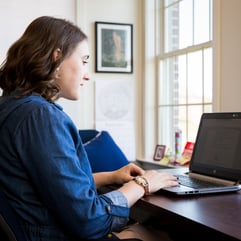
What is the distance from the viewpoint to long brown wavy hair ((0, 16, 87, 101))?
3.94 feet

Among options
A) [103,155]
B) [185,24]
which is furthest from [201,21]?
[103,155]

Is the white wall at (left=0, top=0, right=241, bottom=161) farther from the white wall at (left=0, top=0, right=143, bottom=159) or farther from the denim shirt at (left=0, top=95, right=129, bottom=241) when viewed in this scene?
the denim shirt at (left=0, top=95, right=129, bottom=241)

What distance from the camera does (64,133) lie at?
43.9 inches

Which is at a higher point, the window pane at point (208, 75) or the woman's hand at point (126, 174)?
the window pane at point (208, 75)

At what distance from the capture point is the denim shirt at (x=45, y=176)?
3.51ft

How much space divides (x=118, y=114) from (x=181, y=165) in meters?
0.78

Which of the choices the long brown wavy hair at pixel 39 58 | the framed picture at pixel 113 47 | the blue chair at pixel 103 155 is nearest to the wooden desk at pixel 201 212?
the long brown wavy hair at pixel 39 58

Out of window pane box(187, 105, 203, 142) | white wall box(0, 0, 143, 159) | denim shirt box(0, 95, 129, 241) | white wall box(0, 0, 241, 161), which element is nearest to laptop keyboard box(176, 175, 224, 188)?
→ denim shirt box(0, 95, 129, 241)

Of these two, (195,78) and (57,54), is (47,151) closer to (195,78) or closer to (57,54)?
(57,54)

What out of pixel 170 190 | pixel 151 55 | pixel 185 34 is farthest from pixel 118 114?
pixel 170 190

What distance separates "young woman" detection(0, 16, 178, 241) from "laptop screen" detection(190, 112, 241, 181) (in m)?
0.56

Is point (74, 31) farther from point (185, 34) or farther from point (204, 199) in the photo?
point (185, 34)

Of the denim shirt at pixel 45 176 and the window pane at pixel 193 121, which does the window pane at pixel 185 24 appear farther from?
the denim shirt at pixel 45 176

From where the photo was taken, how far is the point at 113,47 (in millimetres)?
3516
